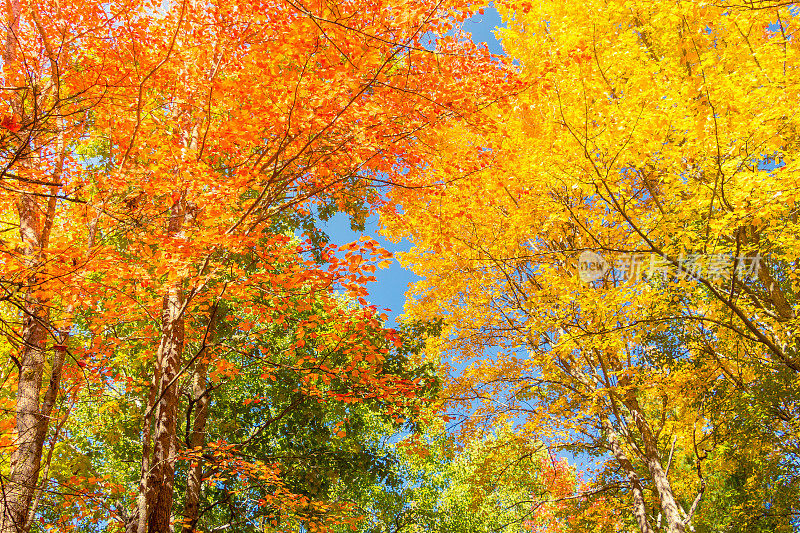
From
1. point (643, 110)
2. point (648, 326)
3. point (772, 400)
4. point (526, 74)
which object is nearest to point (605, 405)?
point (648, 326)

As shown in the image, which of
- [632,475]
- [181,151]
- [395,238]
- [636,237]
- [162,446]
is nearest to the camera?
[162,446]

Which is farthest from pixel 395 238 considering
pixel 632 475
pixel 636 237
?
pixel 632 475

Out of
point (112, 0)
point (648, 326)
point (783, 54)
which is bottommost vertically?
point (648, 326)

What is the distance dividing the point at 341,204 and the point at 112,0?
4867 mm

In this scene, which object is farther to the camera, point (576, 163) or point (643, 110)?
point (576, 163)

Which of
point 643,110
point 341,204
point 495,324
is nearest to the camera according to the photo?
point 643,110

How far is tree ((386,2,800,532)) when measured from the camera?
6.10 m

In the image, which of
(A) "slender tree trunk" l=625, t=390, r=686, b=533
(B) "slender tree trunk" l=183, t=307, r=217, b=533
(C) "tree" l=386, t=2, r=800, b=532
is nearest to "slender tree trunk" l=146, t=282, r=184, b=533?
(B) "slender tree trunk" l=183, t=307, r=217, b=533

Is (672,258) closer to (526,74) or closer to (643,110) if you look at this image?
(643,110)

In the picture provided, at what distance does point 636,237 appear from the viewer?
8.04m

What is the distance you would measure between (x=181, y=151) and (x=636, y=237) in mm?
6791

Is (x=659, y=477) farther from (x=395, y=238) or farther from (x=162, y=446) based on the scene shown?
(x=162, y=446)

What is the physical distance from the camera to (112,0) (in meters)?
6.57

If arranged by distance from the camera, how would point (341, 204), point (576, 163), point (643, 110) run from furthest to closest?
point (341, 204) < point (576, 163) < point (643, 110)
